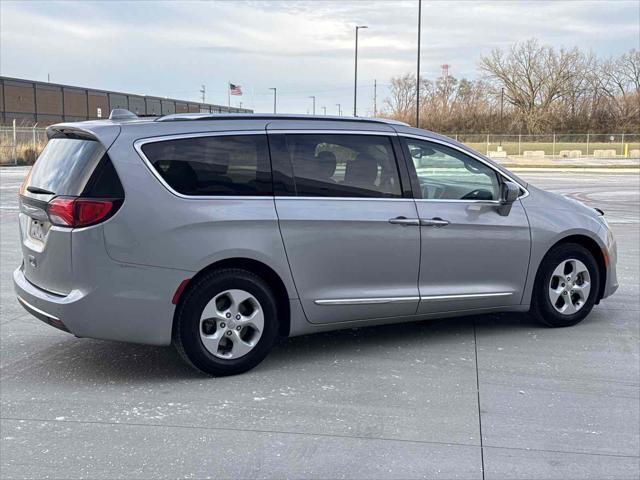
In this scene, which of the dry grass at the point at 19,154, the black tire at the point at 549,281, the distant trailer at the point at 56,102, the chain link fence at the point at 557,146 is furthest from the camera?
the distant trailer at the point at 56,102

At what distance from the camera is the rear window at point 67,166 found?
4.61 metres

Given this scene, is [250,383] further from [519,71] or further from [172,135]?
[519,71]

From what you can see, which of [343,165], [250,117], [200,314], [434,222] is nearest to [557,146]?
[434,222]

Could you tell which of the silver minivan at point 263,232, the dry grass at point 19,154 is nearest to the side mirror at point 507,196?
the silver minivan at point 263,232

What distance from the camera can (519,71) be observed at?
2904 inches

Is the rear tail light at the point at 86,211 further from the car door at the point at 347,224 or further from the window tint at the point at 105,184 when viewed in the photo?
the car door at the point at 347,224

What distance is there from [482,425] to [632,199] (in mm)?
16690

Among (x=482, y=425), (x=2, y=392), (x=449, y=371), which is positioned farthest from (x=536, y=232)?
(x=2, y=392)

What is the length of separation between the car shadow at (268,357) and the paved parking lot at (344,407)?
0.07 feet

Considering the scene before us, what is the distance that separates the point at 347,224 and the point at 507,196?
1392 mm

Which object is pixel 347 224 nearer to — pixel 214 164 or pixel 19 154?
pixel 214 164

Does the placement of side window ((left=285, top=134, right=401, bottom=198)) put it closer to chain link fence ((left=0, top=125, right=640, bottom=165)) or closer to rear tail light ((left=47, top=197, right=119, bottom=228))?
rear tail light ((left=47, top=197, right=119, bottom=228))

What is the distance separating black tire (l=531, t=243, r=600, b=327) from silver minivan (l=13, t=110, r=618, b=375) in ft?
0.06

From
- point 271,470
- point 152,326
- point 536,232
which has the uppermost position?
point 536,232
